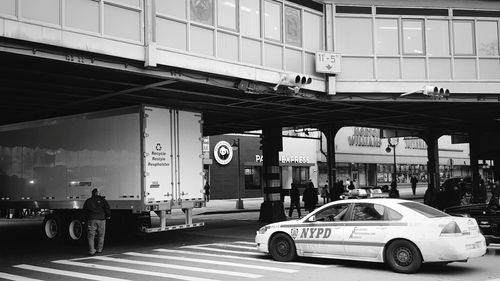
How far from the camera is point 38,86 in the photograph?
48.2 ft

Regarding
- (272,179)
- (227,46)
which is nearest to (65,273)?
(227,46)

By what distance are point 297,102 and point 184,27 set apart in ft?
19.3

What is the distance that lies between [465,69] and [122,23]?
484 inches

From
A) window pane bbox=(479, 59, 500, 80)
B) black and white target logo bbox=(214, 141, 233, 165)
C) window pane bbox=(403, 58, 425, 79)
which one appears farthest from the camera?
black and white target logo bbox=(214, 141, 233, 165)

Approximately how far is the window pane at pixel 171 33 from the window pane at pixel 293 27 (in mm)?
4207

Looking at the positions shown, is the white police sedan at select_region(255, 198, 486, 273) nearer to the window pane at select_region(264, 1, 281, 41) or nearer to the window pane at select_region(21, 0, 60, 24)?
the window pane at select_region(21, 0, 60, 24)

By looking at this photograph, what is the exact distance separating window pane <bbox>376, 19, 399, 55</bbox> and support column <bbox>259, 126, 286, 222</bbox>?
747cm

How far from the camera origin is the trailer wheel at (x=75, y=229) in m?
17.2

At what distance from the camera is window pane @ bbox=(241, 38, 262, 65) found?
15.7m

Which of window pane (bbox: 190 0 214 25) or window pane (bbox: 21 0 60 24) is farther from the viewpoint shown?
window pane (bbox: 190 0 214 25)

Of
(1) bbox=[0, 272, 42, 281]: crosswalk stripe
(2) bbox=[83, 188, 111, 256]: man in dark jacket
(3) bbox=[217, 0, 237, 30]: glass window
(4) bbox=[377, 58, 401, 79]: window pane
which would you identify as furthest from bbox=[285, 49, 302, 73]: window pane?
(1) bbox=[0, 272, 42, 281]: crosswalk stripe

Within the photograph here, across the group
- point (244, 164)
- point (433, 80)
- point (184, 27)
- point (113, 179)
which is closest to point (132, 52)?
point (184, 27)

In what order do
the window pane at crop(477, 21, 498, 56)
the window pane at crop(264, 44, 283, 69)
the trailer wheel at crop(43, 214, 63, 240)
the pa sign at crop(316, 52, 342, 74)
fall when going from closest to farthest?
the window pane at crop(264, 44, 283, 69) < the pa sign at crop(316, 52, 342, 74) < the trailer wheel at crop(43, 214, 63, 240) < the window pane at crop(477, 21, 498, 56)

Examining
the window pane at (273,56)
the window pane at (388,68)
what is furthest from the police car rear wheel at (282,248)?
the window pane at (388,68)
